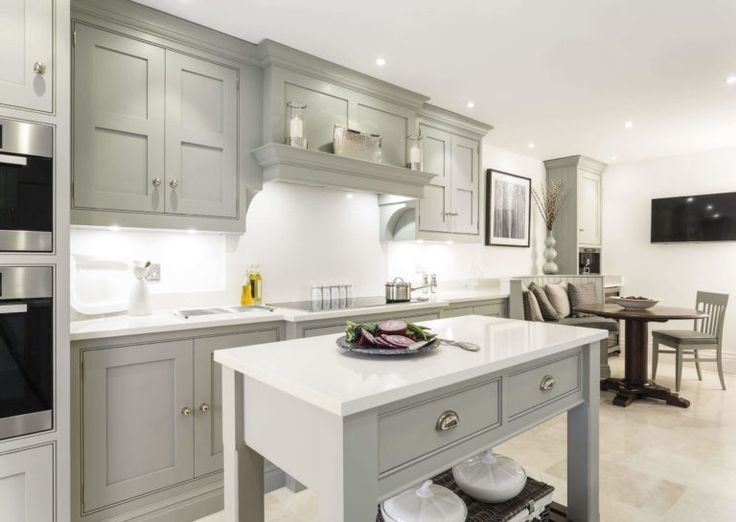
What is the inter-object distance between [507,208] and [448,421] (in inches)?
171

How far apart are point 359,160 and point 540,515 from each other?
222cm

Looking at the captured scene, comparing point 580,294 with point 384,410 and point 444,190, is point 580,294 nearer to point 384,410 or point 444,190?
point 444,190

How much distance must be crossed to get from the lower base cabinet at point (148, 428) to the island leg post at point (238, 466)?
94cm

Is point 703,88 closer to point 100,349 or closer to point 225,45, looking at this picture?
point 225,45

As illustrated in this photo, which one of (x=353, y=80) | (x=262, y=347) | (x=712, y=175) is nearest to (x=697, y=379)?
(x=712, y=175)

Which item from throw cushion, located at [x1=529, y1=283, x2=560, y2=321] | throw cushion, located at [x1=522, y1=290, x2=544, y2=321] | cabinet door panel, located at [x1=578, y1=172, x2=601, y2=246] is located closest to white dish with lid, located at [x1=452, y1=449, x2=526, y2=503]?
throw cushion, located at [x1=522, y1=290, x2=544, y2=321]

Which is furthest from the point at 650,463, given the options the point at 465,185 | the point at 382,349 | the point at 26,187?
A: the point at 26,187

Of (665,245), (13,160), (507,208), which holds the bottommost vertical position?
(665,245)

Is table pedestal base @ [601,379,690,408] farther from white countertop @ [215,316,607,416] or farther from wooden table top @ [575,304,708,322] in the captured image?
white countertop @ [215,316,607,416]

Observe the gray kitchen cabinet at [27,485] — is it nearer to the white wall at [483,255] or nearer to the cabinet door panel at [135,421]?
the cabinet door panel at [135,421]

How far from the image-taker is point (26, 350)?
164 cm

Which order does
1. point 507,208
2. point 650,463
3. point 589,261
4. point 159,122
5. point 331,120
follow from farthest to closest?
1. point 589,261
2. point 507,208
3. point 331,120
4. point 650,463
5. point 159,122

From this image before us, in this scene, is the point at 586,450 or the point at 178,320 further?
the point at 178,320

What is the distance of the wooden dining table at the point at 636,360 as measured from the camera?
3682 mm
